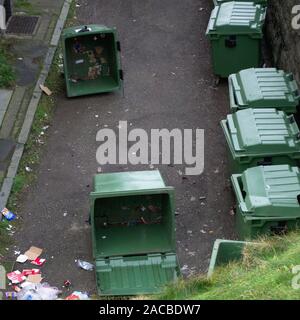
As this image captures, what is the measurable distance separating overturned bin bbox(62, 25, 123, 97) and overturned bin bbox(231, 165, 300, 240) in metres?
4.41

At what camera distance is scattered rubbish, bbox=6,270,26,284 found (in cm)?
967

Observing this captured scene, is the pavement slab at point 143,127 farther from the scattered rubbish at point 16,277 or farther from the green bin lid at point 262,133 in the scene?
the green bin lid at point 262,133

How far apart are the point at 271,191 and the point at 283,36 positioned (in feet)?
15.1

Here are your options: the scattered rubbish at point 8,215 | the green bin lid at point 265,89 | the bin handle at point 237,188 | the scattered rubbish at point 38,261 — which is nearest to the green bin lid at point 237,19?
the green bin lid at point 265,89

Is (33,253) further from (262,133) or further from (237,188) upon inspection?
(262,133)

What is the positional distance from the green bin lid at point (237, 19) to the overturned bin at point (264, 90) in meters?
1.52

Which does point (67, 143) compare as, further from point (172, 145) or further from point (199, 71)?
point (199, 71)

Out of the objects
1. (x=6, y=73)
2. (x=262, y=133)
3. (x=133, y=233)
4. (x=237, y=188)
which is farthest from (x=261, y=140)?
(x=6, y=73)

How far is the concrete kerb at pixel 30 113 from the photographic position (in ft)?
36.9

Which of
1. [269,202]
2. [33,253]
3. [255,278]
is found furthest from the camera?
[33,253]

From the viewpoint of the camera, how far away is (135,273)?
32.1ft

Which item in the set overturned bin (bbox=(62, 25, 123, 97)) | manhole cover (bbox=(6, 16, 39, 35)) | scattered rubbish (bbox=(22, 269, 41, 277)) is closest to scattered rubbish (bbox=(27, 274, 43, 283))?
scattered rubbish (bbox=(22, 269, 41, 277))

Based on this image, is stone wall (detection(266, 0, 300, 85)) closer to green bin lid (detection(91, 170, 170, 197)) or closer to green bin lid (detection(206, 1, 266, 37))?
green bin lid (detection(206, 1, 266, 37))
